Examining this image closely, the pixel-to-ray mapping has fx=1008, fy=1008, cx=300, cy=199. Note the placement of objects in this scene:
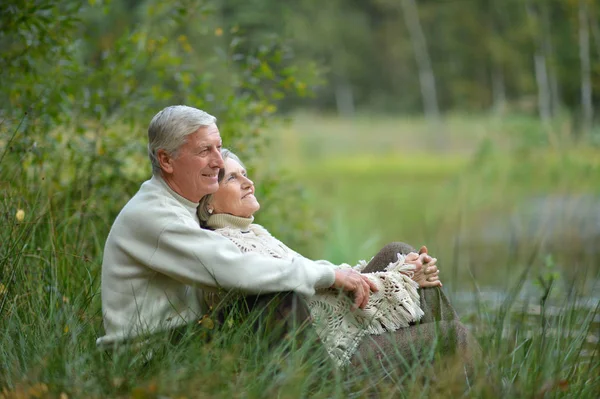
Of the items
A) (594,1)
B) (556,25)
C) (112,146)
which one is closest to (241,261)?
(112,146)

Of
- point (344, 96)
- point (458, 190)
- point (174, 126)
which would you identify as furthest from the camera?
point (344, 96)

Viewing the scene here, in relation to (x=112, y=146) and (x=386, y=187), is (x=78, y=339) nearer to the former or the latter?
(x=112, y=146)

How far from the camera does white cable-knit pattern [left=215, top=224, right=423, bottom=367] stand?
3182 millimetres

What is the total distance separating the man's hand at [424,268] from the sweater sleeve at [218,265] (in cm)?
49

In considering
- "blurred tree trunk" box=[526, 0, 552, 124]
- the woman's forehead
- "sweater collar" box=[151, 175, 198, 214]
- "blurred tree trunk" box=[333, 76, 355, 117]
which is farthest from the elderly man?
"blurred tree trunk" box=[333, 76, 355, 117]

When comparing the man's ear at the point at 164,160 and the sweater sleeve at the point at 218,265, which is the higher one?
the man's ear at the point at 164,160

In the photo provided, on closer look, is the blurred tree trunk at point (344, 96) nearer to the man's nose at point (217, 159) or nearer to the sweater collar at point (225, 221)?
the sweater collar at point (225, 221)

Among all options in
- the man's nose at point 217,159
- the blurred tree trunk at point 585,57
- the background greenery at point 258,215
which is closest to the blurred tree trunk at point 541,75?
the blurred tree trunk at point 585,57

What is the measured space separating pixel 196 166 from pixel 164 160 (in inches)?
4.1

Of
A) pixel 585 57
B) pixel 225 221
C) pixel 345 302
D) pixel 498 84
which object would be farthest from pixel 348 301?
pixel 498 84

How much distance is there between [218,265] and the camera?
296cm

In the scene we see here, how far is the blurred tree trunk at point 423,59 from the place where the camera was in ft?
133

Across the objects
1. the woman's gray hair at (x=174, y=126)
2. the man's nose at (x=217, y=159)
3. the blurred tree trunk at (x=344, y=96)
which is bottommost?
the blurred tree trunk at (x=344, y=96)

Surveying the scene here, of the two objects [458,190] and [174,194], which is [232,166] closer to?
[174,194]
